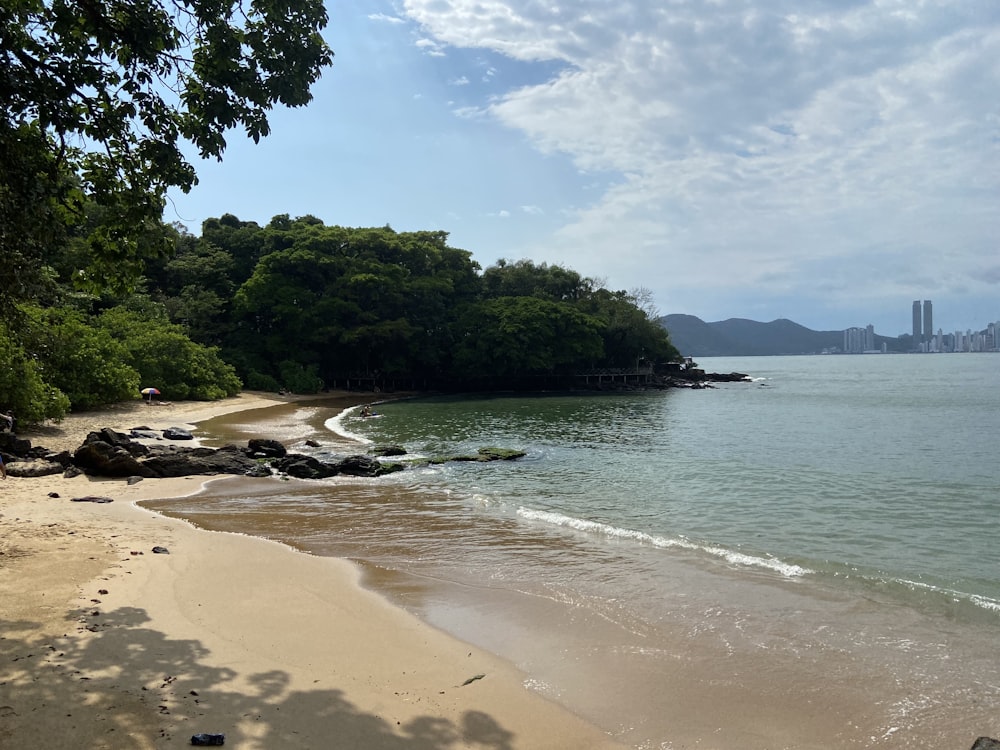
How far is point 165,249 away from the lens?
7.39m

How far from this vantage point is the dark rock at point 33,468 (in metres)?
14.5

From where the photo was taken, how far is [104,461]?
15.8 metres

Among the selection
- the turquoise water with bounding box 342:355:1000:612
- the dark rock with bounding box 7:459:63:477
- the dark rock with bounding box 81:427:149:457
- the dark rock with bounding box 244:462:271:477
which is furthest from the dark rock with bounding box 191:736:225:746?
the dark rock with bounding box 81:427:149:457

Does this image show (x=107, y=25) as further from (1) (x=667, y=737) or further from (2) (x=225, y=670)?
(1) (x=667, y=737)

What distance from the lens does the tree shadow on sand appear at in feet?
14.5

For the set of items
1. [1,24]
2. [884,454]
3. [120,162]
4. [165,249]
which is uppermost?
[1,24]

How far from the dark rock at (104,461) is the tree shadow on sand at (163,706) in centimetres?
1096

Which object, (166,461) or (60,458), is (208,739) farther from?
(60,458)

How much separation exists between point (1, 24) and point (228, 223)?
248 ft

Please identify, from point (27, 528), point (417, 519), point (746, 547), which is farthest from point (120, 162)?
point (746, 547)

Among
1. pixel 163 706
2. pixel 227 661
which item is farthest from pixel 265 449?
pixel 163 706

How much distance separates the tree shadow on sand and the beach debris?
85mm

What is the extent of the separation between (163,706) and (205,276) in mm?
58140

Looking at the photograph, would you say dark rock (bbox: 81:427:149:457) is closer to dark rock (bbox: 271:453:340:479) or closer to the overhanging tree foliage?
dark rock (bbox: 271:453:340:479)
